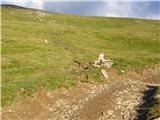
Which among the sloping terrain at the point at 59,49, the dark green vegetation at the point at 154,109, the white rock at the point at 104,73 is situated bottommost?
the dark green vegetation at the point at 154,109

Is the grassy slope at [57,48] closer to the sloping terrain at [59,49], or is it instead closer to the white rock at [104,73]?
the sloping terrain at [59,49]

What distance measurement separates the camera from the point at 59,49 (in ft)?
287

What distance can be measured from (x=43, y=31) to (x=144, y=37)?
29765mm

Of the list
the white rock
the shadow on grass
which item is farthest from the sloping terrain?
the shadow on grass

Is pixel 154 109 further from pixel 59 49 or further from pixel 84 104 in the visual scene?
pixel 59 49

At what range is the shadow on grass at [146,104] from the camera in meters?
43.2

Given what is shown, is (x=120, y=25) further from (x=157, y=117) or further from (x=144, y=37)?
(x=157, y=117)

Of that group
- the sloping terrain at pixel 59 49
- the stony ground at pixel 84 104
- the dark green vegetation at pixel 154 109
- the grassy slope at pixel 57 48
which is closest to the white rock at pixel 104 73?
the sloping terrain at pixel 59 49

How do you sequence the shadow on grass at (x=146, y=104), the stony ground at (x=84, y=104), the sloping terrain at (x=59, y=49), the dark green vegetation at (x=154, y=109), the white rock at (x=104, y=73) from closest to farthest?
the dark green vegetation at (x=154, y=109) < the shadow on grass at (x=146, y=104) < the stony ground at (x=84, y=104) < the sloping terrain at (x=59, y=49) < the white rock at (x=104, y=73)

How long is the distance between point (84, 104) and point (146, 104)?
24.5 ft

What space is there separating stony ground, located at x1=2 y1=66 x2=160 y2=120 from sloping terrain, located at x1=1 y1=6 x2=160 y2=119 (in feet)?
4.61

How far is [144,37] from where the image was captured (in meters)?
117

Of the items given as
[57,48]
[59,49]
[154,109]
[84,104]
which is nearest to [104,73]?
[84,104]

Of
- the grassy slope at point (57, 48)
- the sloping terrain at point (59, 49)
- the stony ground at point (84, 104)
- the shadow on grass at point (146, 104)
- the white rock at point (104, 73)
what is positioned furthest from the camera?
the white rock at point (104, 73)
